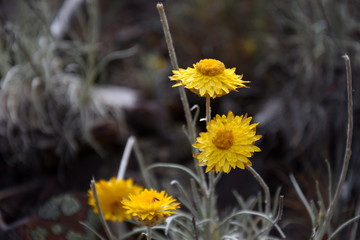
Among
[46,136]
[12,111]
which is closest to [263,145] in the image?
[46,136]

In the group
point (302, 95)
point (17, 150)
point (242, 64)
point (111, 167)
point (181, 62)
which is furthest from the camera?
point (181, 62)

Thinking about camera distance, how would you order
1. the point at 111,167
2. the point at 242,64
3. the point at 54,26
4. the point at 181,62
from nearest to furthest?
the point at 111,167 < the point at 54,26 < the point at 242,64 < the point at 181,62

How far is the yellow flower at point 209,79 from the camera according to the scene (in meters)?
0.84

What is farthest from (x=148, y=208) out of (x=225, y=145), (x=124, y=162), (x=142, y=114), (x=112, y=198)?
(x=142, y=114)

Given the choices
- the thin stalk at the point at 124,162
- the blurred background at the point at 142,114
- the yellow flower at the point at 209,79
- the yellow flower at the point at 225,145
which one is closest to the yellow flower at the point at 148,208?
the yellow flower at the point at 225,145

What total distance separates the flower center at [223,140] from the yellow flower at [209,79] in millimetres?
71

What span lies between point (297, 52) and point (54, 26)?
1319 mm

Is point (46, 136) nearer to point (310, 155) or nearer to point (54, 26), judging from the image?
point (54, 26)

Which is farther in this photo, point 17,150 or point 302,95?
point 302,95

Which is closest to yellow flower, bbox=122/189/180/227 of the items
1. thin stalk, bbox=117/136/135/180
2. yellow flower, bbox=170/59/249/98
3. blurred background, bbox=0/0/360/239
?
yellow flower, bbox=170/59/249/98

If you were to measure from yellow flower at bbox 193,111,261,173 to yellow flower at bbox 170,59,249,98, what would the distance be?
59mm

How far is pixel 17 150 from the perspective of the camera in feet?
6.26

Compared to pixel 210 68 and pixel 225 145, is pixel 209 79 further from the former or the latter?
pixel 225 145

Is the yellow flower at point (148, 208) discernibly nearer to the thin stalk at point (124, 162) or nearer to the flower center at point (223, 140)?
the flower center at point (223, 140)
